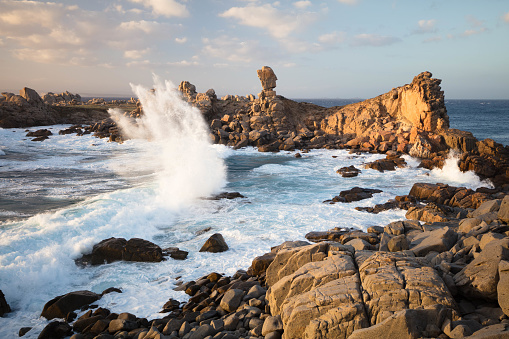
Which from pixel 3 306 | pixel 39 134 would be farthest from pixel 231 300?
pixel 39 134

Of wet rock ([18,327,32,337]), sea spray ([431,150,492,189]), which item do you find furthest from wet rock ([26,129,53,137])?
Result: sea spray ([431,150,492,189])

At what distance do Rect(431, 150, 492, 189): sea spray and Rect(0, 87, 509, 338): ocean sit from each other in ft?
0.33

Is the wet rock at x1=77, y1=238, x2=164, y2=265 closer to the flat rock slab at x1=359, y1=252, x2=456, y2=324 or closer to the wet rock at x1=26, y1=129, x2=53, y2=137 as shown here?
the flat rock slab at x1=359, y1=252, x2=456, y2=324

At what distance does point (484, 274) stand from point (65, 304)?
418 inches

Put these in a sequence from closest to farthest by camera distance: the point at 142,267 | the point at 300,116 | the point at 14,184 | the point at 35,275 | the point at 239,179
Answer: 1. the point at 35,275
2. the point at 142,267
3. the point at 14,184
4. the point at 239,179
5. the point at 300,116

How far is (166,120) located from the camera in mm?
54438

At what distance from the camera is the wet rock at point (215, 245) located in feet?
43.3

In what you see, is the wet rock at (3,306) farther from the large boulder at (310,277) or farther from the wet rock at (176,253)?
the large boulder at (310,277)

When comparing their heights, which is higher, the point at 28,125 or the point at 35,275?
the point at 28,125

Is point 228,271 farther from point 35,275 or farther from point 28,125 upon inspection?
point 28,125

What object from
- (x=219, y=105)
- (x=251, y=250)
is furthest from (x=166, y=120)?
(x=251, y=250)

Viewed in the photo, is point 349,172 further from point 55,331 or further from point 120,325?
point 55,331

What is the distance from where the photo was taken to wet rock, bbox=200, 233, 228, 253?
13198 mm

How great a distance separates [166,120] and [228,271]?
46.4 meters
